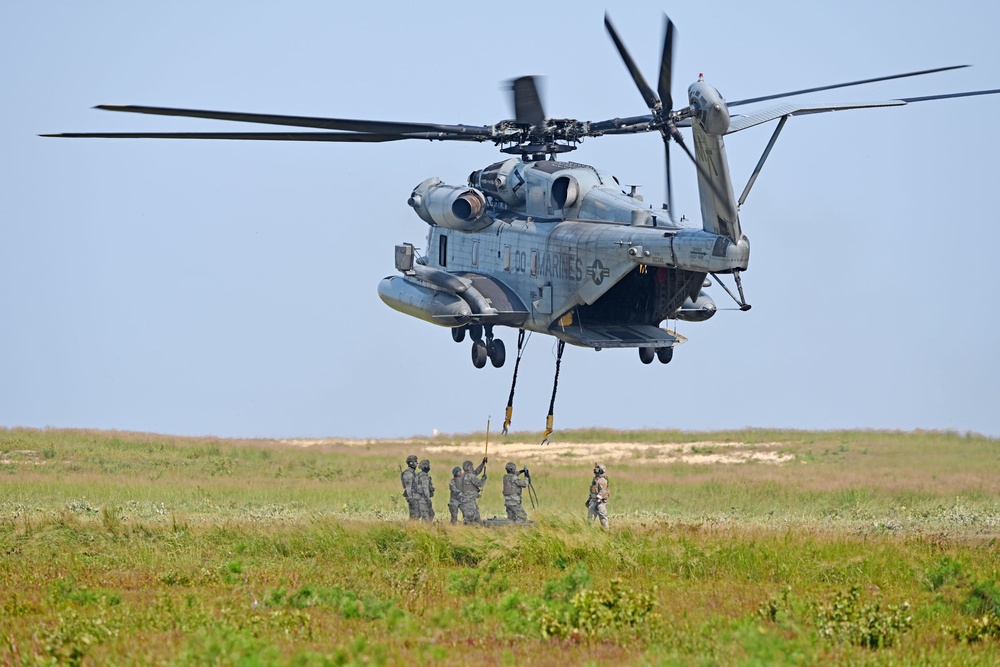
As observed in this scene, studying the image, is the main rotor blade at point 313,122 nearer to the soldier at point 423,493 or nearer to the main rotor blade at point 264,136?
the main rotor blade at point 264,136

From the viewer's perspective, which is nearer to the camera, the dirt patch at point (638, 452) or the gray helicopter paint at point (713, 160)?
the gray helicopter paint at point (713, 160)

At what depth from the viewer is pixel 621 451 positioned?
46625 millimetres

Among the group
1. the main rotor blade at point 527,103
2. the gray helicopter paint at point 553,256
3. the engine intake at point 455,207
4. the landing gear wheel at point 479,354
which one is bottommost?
the landing gear wheel at point 479,354

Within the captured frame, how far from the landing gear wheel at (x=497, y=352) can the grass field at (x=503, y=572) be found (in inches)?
154

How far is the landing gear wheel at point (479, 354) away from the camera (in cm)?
2962

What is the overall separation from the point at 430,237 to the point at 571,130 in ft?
17.9

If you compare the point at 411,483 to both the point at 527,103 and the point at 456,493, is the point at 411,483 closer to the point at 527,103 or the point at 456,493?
the point at 456,493

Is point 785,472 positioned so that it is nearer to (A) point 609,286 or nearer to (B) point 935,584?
(A) point 609,286

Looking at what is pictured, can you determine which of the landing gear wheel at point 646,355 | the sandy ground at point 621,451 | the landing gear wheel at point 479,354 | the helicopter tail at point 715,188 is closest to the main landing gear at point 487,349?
the landing gear wheel at point 479,354

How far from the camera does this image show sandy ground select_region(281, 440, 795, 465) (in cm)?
4338

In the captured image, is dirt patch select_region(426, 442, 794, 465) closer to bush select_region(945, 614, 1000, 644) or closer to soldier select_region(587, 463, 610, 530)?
soldier select_region(587, 463, 610, 530)

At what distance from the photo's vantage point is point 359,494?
115 ft

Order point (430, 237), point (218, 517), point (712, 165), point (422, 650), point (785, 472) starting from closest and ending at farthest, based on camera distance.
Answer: point (422, 650)
point (712, 165)
point (218, 517)
point (430, 237)
point (785, 472)

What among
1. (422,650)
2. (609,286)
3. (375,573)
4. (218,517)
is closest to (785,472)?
(609,286)
